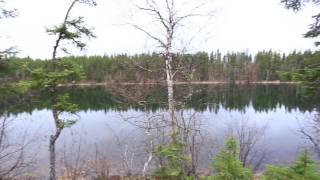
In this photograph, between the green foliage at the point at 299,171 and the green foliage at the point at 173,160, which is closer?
the green foliage at the point at 299,171

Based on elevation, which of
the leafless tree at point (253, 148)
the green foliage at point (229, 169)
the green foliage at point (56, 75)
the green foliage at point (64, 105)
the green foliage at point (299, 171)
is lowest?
the leafless tree at point (253, 148)

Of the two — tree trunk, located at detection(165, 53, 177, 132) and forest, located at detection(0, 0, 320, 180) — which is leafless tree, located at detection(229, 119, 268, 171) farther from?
tree trunk, located at detection(165, 53, 177, 132)

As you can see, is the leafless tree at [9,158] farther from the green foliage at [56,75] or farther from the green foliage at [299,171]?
the green foliage at [299,171]

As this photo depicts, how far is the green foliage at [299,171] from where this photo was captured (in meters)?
5.39

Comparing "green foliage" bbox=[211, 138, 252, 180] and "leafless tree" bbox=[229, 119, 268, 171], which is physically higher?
"green foliage" bbox=[211, 138, 252, 180]

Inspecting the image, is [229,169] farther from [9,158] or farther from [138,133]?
[138,133]

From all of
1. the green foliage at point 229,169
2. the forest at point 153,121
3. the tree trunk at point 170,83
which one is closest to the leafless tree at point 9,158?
the forest at point 153,121

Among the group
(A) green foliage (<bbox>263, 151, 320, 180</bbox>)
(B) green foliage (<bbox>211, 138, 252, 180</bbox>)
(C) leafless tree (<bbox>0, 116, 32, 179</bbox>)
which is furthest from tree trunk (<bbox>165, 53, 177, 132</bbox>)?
(A) green foliage (<bbox>263, 151, 320, 180</bbox>)

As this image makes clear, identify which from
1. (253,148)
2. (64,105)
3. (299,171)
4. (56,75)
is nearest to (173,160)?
(64,105)

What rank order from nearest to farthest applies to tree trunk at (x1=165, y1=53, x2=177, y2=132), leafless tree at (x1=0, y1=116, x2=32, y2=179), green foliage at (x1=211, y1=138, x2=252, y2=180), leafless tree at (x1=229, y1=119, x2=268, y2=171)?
1. green foliage at (x1=211, y1=138, x2=252, y2=180)
2. leafless tree at (x1=0, y1=116, x2=32, y2=179)
3. tree trunk at (x1=165, y1=53, x2=177, y2=132)
4. leafless tree at (x1=229, y1=119, x2=268, y2=171)

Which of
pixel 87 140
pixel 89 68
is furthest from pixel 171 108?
pixel 89 68

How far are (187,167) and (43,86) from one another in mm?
4879

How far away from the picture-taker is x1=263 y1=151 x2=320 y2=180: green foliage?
17.7ft

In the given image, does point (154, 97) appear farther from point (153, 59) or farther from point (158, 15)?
point (158, 15)
